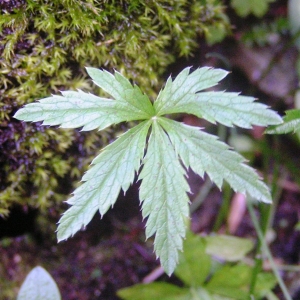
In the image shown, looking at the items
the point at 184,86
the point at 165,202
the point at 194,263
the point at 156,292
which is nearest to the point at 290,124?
the point at 184,86

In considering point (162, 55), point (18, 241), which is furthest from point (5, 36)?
point (18, 241)

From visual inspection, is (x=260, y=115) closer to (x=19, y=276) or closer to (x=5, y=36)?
(x=5, y=36)

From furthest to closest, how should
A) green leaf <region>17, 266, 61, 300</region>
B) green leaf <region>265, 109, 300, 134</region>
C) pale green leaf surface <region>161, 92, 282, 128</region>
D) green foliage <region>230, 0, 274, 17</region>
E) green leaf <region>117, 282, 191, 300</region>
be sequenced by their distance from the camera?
1. green foliage <region>230, 0, 274, 17</region>
2. green leaf <region>117, 282, 191, 300</region>
3. green leaf <region>17, 266, 61, 300</region>
4. green leaf <region>265, 109, 300, 134</region>
5. pale green leaf surface <region>161, 92, 282, 128</region>

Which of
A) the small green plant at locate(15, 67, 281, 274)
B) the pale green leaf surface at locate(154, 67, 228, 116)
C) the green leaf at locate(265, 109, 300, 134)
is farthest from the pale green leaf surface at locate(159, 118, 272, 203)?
the green leaf at locate(265, 109, 300, 134)

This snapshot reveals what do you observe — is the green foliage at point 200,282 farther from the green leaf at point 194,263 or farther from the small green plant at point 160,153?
the small green plant at point 160,153

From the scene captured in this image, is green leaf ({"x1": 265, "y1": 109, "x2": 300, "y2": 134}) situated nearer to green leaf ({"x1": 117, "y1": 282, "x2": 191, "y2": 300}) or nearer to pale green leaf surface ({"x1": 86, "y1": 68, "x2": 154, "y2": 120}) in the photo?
pale green leaf surface ({"x1": 86, "y1": 68, "x2": 154, "y2": 120})

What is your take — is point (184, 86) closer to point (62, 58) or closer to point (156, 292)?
point (62, 58)

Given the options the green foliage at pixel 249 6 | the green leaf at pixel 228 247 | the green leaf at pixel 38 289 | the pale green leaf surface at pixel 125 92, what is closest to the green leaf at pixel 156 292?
the green leaf at pixel 228 247
